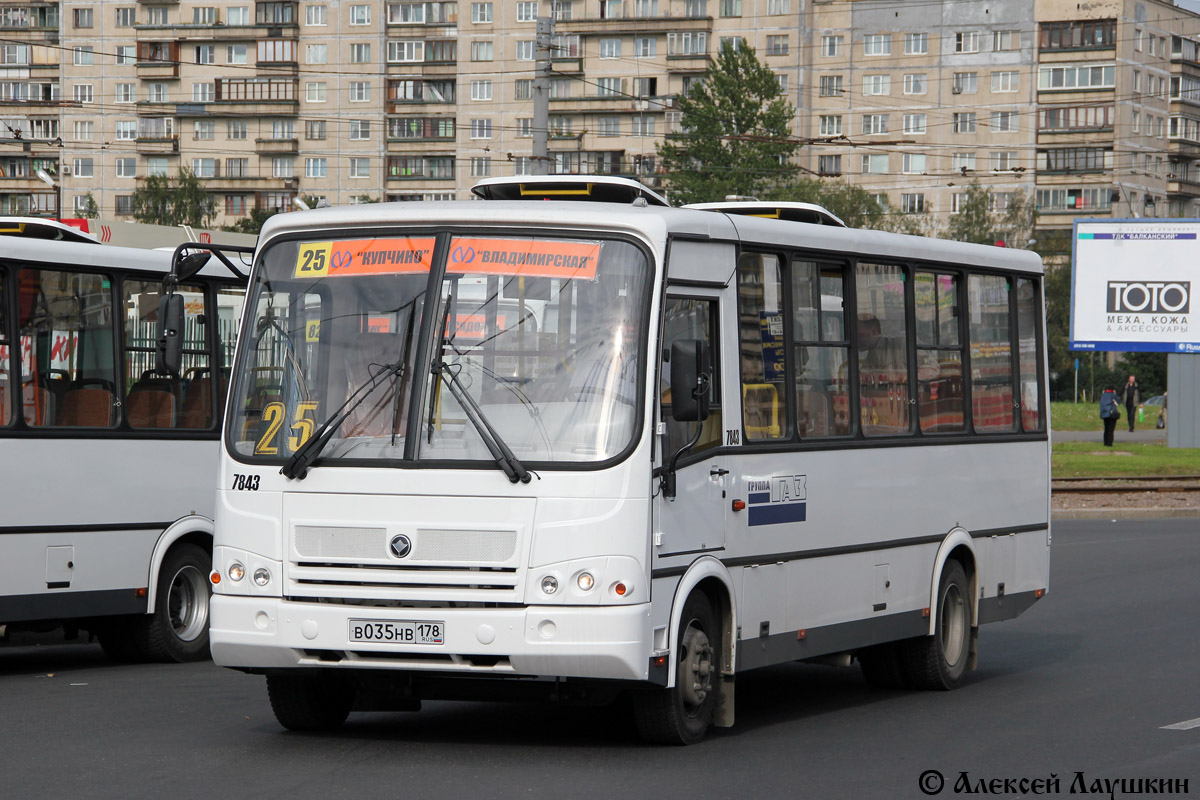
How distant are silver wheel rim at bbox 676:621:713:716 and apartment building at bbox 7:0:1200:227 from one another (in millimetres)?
91596

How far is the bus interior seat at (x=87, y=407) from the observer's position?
1302cm

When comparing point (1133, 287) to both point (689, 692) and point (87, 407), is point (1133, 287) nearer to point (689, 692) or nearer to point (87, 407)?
point (87, 407)

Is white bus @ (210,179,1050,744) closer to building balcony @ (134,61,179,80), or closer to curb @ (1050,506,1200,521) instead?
curb @ (1050,506,1200,521)

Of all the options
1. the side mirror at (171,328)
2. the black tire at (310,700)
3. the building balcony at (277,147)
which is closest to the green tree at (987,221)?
the building balcony at (277,147)

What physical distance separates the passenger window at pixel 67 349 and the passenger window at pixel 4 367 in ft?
0.46

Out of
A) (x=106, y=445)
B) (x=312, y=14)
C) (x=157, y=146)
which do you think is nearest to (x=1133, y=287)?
(x=106, y=445)

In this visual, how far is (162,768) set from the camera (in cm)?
902

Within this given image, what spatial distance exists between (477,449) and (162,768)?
6.84 feet

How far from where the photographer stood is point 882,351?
12.0 metres

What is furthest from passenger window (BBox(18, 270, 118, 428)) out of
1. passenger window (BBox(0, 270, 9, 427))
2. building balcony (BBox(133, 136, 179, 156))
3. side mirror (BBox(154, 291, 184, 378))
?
building balcony (BBox(133, 136, 179, 156))

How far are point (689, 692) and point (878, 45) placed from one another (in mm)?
99749

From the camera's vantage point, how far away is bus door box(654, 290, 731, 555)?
9.37 meters

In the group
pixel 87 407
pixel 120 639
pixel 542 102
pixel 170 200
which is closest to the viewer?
pixel 87 407

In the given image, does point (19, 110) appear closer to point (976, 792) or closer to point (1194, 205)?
point (1194, 205)
